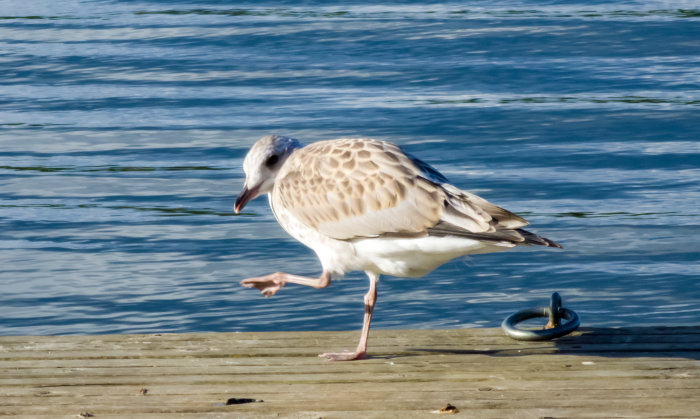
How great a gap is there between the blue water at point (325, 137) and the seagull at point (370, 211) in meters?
3.21

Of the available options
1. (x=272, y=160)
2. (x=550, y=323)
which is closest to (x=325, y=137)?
(x=272, y=160)

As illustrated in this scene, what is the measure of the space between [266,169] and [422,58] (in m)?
13.5

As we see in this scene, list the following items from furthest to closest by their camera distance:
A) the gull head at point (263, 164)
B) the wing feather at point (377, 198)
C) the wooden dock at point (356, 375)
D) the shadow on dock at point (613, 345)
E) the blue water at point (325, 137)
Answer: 1. the blue water at point (325, 137)
2. the gull head at point (263, 164)
3. the shadow on dock at point (613, 345)
4. the wing feather at point (377, 198)
5. the wooden dock at point (356, 375)

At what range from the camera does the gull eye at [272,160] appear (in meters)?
7.23

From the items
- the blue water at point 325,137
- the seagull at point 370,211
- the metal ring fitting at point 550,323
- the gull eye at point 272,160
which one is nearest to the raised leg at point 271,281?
the seagull at point 370,211

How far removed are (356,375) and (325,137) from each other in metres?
9.61

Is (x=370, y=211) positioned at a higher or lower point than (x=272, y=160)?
lower

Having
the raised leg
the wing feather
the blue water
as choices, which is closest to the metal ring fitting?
the wing feather

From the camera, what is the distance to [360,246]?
6.65 metres

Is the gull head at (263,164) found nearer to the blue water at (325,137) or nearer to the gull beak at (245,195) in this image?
the gull beak at (245,195)

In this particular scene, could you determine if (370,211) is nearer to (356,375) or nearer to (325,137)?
(356,375)

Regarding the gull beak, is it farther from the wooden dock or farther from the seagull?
the wooden dock

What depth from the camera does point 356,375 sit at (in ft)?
20.0

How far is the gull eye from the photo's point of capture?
723cm
